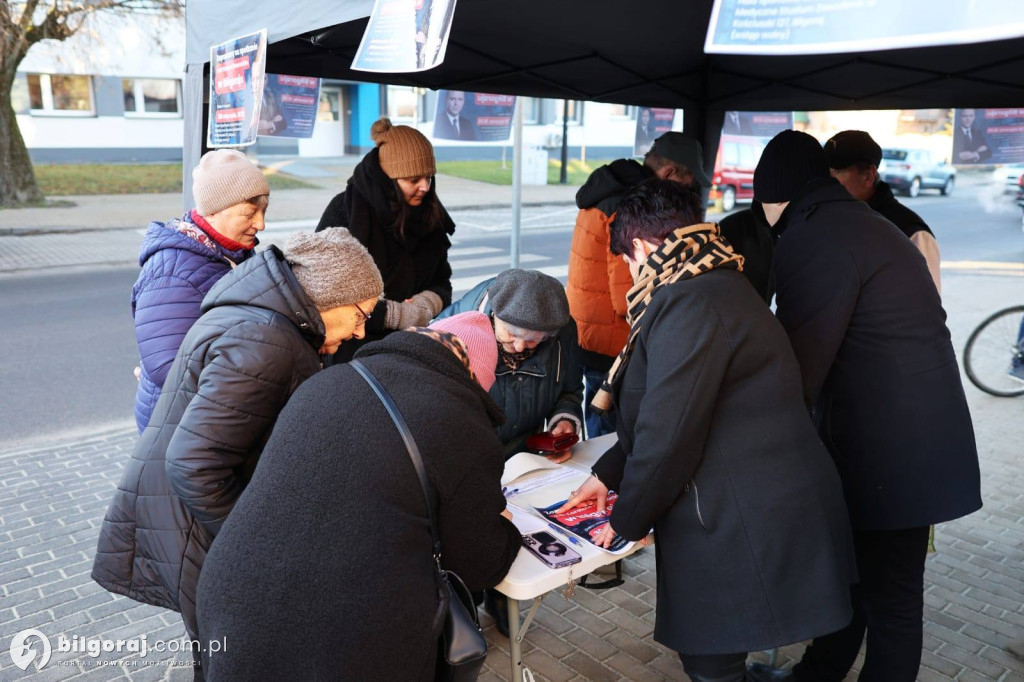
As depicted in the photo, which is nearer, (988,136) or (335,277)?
(335,277)

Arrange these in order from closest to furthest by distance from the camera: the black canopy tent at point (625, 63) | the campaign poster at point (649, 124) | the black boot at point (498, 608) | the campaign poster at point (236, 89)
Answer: the campaign poster at point (236, 89) → the black boot at point (498, 608) → the black canopy tent at point (625, 63) → the campaign poster at point (649, 124)

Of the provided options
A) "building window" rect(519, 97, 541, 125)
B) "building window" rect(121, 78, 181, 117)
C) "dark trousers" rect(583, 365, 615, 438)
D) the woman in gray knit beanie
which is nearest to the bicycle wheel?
"dark trousers" rect(583, 365, 615, 438)

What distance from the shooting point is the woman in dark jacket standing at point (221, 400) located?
1.96 metres

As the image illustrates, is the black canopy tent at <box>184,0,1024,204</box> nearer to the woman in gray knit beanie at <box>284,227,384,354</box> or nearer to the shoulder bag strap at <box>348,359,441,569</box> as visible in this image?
the woman in gray knit beanie at <box>284,227,384,354</box>

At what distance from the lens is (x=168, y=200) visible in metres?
17.6

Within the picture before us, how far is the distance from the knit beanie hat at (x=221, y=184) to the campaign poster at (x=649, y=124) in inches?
174

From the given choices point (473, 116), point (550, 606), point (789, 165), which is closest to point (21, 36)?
point (473, 116)

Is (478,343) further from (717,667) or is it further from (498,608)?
(498,608)

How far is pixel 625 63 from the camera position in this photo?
477cm

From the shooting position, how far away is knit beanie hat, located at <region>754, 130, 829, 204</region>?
258 cm

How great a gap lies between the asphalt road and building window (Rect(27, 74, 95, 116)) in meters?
12.3

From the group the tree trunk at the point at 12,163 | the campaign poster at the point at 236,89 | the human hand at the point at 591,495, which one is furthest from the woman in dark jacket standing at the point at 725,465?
the tree trunk at the point at 12,163

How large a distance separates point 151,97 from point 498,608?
25877 mm

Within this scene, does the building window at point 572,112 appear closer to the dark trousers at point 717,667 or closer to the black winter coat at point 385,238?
the black winter coat at point 385,238
